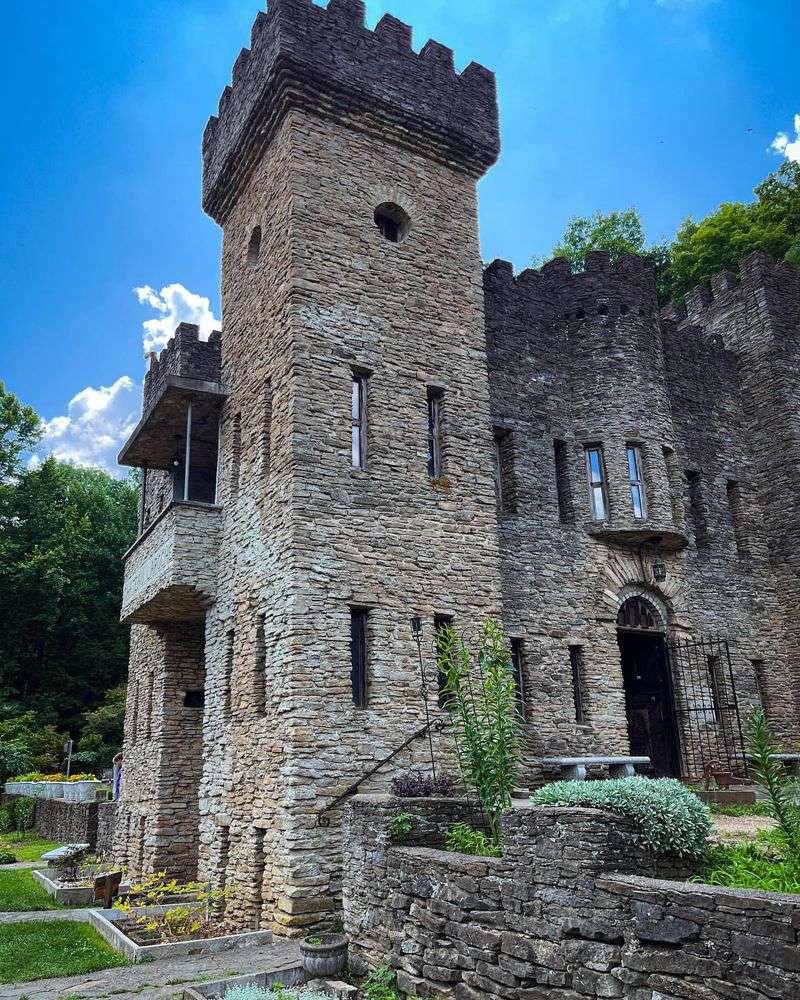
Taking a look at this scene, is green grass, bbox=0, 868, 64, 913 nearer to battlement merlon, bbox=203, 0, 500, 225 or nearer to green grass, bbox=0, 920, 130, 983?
green grass, bbox=0, 920, 130, 983

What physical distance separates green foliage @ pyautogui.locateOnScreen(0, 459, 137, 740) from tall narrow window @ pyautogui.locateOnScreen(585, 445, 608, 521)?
2280 centimetres

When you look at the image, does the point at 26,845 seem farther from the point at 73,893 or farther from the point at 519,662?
the point at 519,662

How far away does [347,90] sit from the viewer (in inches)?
562

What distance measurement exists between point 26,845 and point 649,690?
59.7 ft

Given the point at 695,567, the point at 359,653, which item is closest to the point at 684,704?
the point at 695,567

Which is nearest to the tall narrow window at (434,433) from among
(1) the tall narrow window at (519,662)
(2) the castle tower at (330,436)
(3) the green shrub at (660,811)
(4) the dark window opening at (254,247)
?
(2) the castle tower at (330,436)

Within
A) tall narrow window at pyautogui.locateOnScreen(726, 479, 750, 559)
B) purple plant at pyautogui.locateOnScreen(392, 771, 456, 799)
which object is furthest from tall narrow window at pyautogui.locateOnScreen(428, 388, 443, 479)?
tall narrow window at pyautogui.locateOnScreen(726, 479, 750, 559)

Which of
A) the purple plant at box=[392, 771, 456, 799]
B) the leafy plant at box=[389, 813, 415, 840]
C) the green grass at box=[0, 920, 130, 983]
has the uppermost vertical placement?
the purple plant at box=[392, 771, 456, 799]

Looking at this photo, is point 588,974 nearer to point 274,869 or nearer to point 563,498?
point 274,869

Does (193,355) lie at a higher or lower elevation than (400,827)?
higher

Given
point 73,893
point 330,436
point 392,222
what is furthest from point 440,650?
point 73,893

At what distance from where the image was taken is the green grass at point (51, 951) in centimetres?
1007

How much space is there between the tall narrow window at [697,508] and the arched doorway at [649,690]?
8.30 ft

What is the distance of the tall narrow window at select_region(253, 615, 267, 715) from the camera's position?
12383mm
